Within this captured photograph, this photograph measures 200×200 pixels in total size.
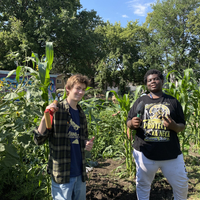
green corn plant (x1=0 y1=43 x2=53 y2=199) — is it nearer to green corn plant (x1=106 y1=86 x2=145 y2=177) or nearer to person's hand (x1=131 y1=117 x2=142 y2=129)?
person's hand (x1=131 y1=117 x2=142 y2=129)

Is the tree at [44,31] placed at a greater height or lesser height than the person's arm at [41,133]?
greater

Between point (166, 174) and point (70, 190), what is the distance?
1023 mm

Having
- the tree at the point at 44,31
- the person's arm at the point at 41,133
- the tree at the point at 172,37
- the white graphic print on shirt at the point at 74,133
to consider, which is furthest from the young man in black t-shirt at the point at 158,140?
the tree at the point at 172,37

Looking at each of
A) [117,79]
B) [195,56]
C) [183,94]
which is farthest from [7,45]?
[195,56]

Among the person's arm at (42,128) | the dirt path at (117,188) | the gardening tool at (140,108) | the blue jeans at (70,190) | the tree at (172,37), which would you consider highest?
the tree at (172,37)

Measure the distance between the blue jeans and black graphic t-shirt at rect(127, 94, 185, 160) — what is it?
0.76 meters

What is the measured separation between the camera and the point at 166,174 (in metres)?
1.92

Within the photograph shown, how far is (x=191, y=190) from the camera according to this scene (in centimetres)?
273

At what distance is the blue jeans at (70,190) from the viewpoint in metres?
1.51

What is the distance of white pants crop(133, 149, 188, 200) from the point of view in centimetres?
186

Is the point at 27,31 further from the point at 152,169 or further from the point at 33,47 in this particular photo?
the point at 152,169

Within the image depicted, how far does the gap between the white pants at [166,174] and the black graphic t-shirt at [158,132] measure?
0.07 metres

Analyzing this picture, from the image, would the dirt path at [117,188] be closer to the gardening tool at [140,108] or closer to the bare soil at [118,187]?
the bare soil at [118,187]

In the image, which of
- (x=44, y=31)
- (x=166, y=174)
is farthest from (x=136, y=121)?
(x=44, y=31)
